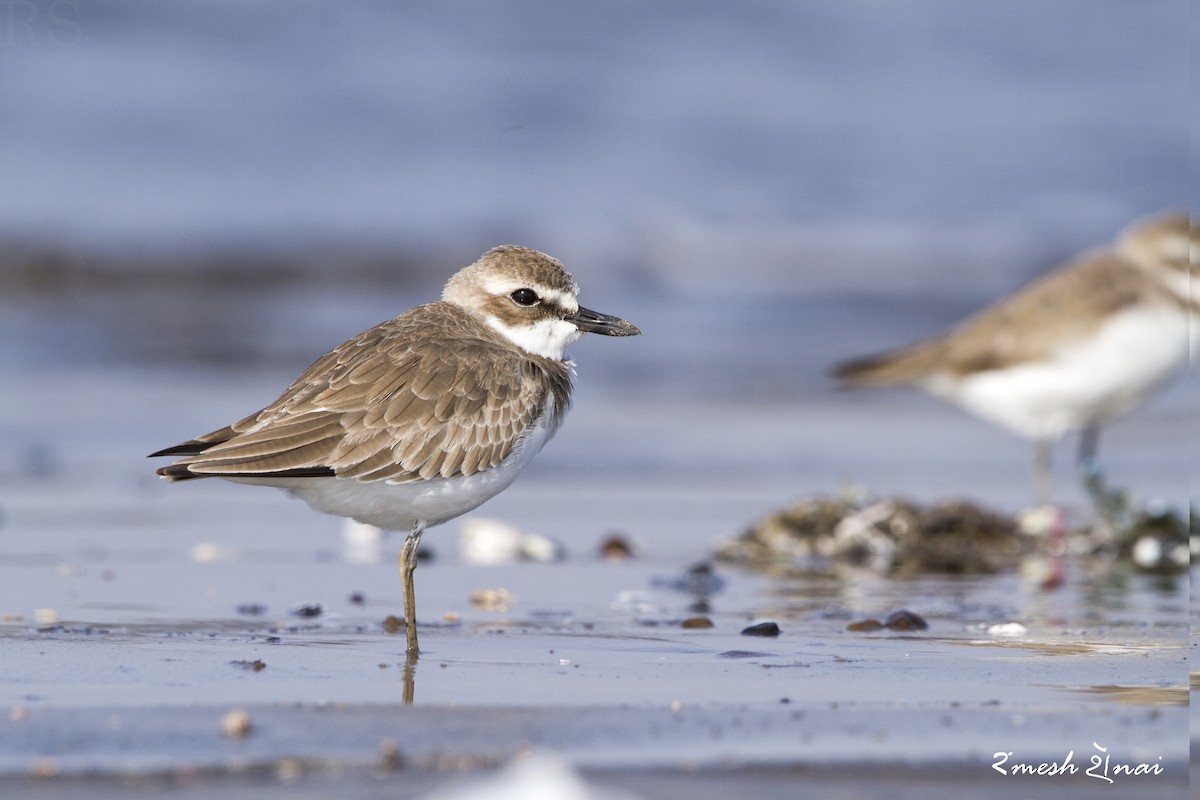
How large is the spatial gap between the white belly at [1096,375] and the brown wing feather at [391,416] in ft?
15.5

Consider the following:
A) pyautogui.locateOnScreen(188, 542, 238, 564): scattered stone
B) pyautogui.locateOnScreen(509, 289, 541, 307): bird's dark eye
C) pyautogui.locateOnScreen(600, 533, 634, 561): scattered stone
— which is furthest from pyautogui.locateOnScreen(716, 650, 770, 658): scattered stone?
pyautogui.locateOnScreen(188, 542, 238, 564): scattered stone

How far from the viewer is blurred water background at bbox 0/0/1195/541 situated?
10609mm

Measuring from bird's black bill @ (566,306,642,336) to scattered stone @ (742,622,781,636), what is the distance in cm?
132

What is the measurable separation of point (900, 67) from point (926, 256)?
6403 mm

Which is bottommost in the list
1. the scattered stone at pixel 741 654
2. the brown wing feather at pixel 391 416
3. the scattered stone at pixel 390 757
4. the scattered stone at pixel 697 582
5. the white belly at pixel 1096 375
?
the scattered stone at pixel 390 757

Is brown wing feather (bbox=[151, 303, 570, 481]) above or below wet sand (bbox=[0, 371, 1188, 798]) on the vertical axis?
above

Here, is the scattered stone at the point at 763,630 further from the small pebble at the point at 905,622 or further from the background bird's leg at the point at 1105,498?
the background bird's leg at the point at 1105,498

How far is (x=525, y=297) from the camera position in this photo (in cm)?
615

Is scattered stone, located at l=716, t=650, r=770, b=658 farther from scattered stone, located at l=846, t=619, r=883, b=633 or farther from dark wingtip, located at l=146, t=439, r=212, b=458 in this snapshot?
dark wingtip, located at l=146, t=439, r=212, b=458

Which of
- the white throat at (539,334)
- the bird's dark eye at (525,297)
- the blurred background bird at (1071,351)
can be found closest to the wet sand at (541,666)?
the white throat at (539,334)

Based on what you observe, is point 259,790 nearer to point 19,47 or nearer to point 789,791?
point 789,791

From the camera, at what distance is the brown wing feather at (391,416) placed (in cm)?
524

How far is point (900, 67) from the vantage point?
2344 cm

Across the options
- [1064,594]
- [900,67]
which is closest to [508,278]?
[1064,594]
